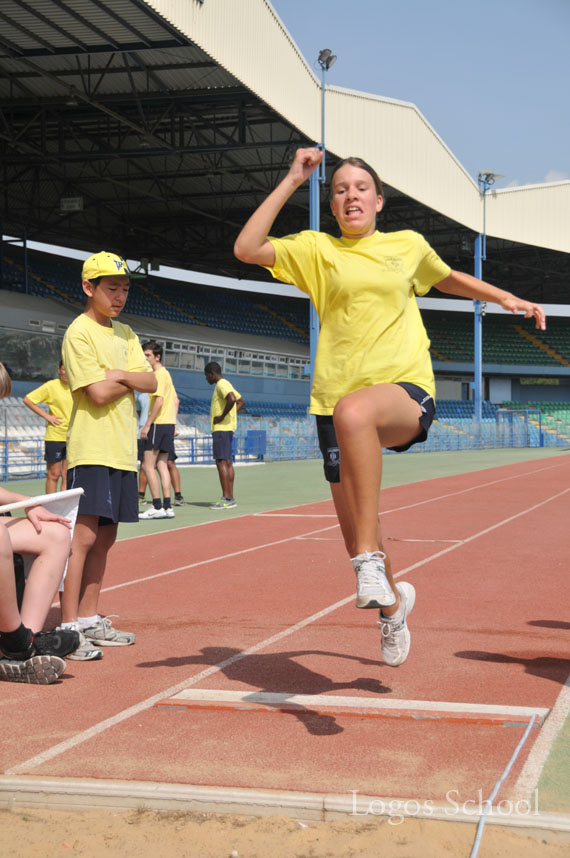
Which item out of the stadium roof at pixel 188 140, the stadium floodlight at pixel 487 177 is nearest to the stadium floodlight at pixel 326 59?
the stadium roof at pixel 188 140

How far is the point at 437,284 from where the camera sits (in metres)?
4.44

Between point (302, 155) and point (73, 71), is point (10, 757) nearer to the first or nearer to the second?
point (302, 155)

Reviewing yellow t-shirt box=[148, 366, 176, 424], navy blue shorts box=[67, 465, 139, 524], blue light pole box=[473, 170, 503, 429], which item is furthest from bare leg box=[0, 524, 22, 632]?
blue light pole box=[473, 170, 503, 429]

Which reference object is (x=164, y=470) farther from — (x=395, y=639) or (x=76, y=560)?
(x=395, y=639)

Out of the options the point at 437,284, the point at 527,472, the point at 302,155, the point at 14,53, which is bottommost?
the point at 527,472

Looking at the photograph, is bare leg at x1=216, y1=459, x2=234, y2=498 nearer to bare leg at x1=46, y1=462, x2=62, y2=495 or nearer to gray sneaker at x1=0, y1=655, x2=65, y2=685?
bare leg at x1=46, y1=462, x2=62, y2=495

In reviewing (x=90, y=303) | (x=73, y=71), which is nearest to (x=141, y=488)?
(x=90, y=303)

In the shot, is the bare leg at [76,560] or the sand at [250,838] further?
the bare leg at [76,560]

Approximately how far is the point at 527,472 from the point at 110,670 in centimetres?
2081

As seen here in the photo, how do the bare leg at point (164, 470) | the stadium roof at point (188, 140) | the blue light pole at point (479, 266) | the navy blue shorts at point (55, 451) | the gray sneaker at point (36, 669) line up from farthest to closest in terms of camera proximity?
the blue light pole at point (479, 266) → the stadium roof at point (188, 140) → the bare leg at point (164, 470) → the navy blue shorts at point (55, 451) → the gray sneaker at point (36, 669)

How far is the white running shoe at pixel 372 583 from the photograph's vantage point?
134 inches

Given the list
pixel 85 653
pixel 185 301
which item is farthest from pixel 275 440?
pixel 85 653

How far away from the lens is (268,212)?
374 centimetres

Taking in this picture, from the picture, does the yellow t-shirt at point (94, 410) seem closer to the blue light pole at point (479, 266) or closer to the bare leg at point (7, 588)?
the bare leg at point (7, 588)
